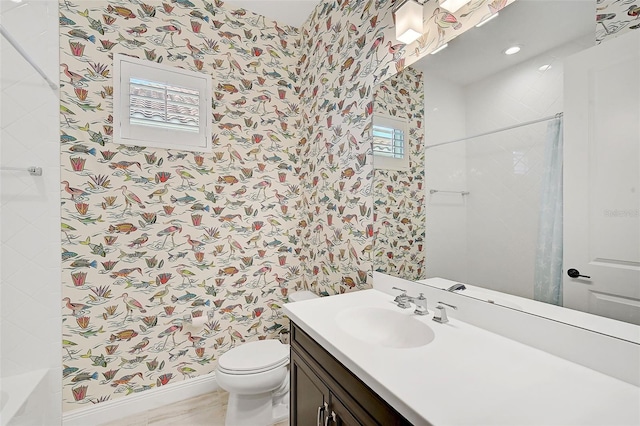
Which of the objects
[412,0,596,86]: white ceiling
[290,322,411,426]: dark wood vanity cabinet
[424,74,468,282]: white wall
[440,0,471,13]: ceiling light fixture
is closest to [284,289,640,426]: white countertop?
[290,322,411,426]: dark wood vanity cabinet

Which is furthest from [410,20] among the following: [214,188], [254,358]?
[254,358]

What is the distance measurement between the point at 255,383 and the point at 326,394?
2.44ft

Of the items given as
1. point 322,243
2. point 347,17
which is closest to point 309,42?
point 347,17

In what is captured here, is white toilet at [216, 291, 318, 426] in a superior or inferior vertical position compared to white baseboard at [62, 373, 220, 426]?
superior

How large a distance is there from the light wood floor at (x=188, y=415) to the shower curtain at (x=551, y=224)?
1.64 m

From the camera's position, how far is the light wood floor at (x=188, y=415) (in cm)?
179

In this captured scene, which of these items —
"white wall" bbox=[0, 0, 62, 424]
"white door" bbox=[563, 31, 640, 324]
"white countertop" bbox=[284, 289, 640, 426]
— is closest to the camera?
"white countertop" bbox=[284, 289, 640, 426]

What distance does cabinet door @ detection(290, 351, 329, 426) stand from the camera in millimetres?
1058

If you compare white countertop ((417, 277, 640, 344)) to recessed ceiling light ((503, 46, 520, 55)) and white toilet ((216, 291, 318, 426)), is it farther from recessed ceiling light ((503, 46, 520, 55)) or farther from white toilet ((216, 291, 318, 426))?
white toilet ((216, 291, 318, 426))

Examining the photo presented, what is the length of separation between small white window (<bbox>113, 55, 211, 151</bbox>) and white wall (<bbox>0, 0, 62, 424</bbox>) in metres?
0.31

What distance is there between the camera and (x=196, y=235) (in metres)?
2.04

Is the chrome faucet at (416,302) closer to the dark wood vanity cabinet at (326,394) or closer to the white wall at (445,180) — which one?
the white wall at (445,180)

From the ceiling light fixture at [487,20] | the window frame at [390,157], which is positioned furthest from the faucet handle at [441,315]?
the ceiling light fixture at [487,20]

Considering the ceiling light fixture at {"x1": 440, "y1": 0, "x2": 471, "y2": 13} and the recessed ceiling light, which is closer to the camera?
the recessed ceiling light
